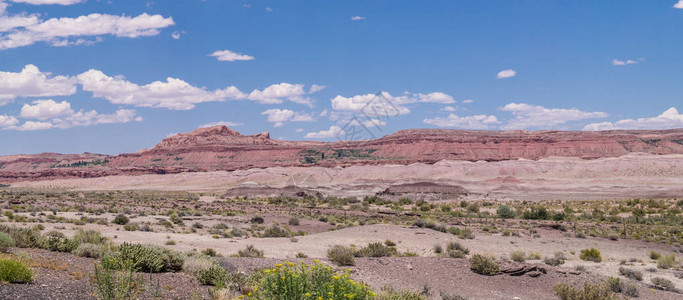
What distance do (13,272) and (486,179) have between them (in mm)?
85737

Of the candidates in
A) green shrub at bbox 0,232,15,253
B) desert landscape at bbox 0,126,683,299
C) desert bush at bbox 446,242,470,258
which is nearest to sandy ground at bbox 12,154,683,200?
desert landscape at bbox 0,126,683,299

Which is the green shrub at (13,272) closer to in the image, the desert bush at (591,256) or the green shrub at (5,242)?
the green shrub at (5,242)

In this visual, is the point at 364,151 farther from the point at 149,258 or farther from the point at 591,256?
the point at 149,258

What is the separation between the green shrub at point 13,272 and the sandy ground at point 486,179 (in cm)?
6299

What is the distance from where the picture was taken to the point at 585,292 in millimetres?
12312

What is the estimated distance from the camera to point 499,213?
41250 millimetres

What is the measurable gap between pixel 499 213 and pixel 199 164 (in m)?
112

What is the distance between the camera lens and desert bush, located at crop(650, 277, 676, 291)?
15.0m

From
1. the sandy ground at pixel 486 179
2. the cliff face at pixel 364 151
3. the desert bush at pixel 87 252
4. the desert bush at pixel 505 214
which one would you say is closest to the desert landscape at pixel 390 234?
the desert bush at pixel 87 252

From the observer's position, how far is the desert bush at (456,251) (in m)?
17.6

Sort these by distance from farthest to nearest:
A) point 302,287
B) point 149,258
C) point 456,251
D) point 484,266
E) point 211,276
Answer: point 456,251 → point 484,266 → point 149,258 → point 211,276 → point 302,287

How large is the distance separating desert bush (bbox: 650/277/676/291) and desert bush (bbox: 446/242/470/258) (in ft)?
19.8

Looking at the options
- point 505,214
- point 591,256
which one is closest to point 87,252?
point 591,256

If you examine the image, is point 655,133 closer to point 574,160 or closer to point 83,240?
point 574,160
